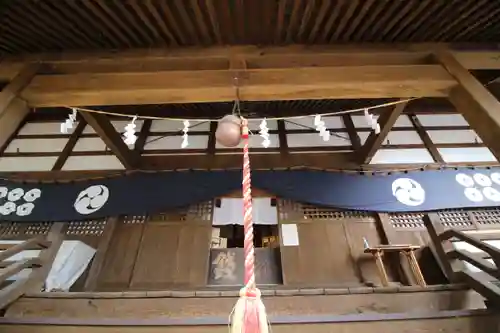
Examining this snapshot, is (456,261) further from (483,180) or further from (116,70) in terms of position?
(116,70)

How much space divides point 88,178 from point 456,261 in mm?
5712

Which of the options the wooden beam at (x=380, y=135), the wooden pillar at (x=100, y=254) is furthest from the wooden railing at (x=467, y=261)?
the wooden pillar at (x=100, y=254)

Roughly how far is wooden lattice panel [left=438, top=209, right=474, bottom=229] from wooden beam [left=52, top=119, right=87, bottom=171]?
6715 millimetres

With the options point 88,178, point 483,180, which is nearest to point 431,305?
point 483,180

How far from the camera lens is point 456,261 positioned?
4230 millimetres

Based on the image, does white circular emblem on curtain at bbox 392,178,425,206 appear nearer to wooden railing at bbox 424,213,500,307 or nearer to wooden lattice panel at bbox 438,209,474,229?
wooden lattice panel at bbox 438,209,474,229

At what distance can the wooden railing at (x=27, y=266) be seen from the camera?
378cm

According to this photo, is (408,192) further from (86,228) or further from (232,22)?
(86,228)

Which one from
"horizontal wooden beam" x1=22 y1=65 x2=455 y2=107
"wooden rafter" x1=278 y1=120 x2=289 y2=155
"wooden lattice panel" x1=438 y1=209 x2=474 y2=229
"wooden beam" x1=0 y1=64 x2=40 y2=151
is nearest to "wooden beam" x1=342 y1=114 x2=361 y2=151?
"wooden rafter" x1=278 y1=120 x2=289 y2=155

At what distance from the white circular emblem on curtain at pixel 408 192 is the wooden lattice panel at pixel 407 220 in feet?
0.87

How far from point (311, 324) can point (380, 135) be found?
327cm

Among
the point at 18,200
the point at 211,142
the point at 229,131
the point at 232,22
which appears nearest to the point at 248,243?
the point at 229,131

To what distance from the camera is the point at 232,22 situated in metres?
3.27

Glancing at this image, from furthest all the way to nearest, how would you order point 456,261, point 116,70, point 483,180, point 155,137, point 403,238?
1. point 155,137
2. point 483,180
3. point 403,238
4. point 456,261
5. point 116,70
